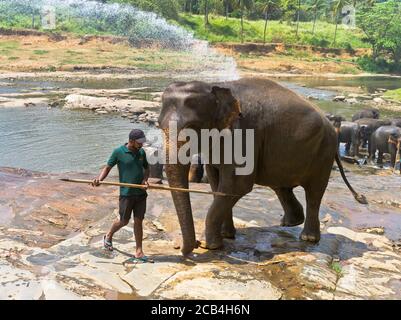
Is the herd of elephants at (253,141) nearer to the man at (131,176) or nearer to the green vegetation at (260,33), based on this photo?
the man at (131,176)

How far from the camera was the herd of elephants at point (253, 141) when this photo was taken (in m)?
6.05

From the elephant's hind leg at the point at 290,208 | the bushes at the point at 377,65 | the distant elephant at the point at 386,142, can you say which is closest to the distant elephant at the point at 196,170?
the elephant's hind leg at the point at 290,208

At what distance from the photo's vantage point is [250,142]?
6402mm

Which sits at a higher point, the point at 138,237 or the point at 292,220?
the point at 138,237

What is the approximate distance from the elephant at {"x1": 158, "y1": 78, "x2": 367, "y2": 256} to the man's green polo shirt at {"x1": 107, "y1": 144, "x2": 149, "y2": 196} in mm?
337

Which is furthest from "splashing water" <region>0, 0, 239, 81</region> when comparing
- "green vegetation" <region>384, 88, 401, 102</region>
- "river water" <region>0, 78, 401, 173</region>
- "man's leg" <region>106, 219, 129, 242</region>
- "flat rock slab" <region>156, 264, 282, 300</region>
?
"flat rock slab" <region>156, 264, 282, 300</region>

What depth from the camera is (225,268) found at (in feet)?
19.3

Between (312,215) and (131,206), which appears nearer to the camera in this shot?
(131,206)

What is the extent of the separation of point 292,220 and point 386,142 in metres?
9.96

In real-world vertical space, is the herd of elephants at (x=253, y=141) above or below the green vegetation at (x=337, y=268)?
above

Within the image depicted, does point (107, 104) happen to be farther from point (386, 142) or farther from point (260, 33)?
point (260, 33)

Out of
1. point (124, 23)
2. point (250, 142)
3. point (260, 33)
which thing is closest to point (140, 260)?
point (250, 142)

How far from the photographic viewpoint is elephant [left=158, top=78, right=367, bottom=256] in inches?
238
